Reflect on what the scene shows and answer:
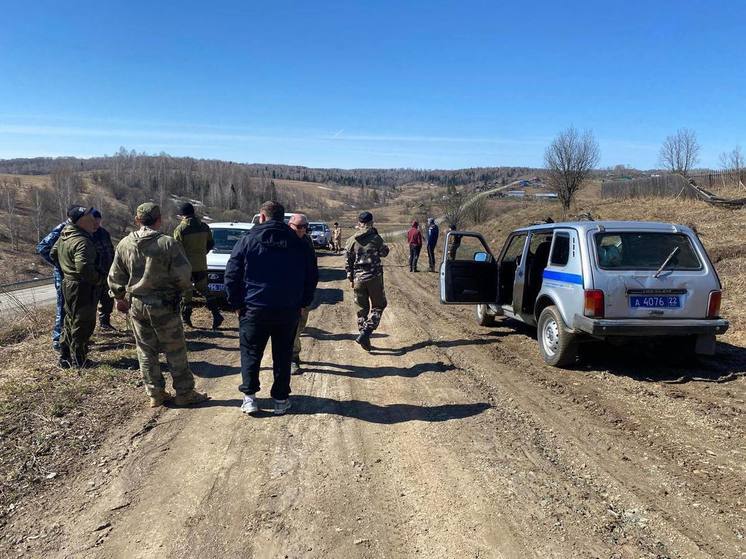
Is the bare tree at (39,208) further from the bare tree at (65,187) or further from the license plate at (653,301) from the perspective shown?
the license plate at (653,301)

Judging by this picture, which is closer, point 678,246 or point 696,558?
point 696,558

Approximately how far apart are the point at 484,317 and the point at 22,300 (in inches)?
493

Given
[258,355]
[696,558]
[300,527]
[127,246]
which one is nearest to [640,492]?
[696,558]

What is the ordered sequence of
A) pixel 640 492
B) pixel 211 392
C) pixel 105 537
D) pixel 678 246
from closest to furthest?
pixel 105 537 → pixel 640 492 → pixel 211 392 → pixel 678 246

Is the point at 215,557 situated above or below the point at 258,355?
below

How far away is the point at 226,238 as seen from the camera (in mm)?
12180

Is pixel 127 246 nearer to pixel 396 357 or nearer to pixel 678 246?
pixel 396 357

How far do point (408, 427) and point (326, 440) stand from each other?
2.54 ft

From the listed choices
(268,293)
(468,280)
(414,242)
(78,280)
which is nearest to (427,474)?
(268,293)

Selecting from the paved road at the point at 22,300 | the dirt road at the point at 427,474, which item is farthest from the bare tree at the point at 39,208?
the dirt road at the point at 427,474

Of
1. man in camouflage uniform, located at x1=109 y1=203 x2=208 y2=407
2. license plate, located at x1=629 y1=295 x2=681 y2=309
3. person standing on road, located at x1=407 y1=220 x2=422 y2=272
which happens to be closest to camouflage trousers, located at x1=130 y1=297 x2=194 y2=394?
man in camouflage uniform, located at x1=109 y1=203 x2=208 y2=407

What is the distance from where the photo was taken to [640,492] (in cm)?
352

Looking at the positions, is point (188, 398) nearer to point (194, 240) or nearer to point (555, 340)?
point (194, 240)

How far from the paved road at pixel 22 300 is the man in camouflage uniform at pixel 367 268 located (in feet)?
20.3
